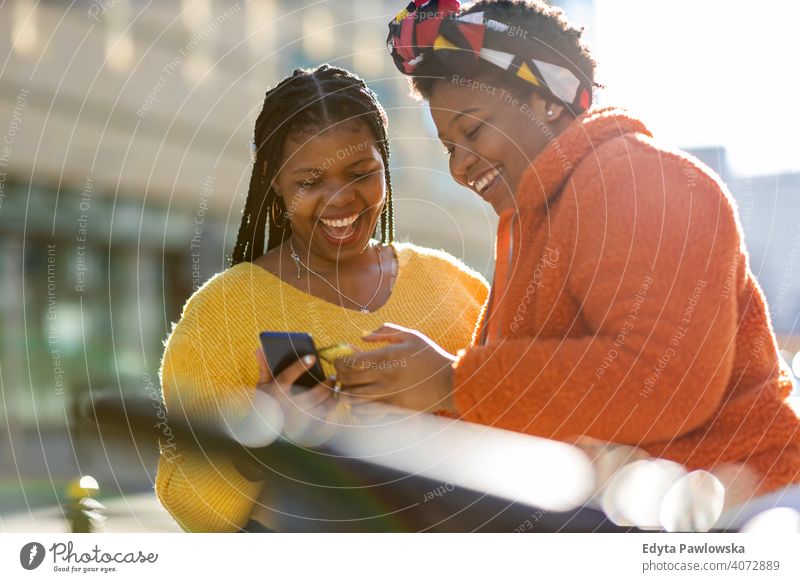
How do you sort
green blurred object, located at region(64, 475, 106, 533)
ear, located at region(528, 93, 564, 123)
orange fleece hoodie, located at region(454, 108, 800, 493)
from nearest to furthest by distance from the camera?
1. orange fleece hoodie, located at region(454, 108, 800, 493)
2. ear, located at region(528, 93, 564, 123)
3. green blurred object, located at region(64, 475, 106, 533)

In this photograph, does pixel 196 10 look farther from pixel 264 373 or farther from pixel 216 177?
pixel 264 373

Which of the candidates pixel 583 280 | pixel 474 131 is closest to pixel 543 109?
pixel 474 131

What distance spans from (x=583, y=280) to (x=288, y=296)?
0.40 metres

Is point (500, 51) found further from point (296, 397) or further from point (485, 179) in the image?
point (296, 397)

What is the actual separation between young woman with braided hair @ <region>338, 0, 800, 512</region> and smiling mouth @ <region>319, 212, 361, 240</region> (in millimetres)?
161

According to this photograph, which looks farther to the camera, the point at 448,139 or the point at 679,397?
the point at 448,139

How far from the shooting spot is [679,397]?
0.72 m

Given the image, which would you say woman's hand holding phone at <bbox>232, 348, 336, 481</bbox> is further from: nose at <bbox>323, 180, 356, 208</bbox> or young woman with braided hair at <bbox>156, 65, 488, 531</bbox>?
nose at <bbox>323, 180, 356, 208</bbox>

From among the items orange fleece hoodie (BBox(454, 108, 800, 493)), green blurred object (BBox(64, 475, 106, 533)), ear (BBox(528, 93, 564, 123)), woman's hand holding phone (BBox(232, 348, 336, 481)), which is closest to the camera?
orange fleece hoodie (BBox(454, 108, 800, 493))

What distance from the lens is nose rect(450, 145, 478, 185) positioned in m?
0.83

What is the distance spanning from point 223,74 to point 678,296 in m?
1.36

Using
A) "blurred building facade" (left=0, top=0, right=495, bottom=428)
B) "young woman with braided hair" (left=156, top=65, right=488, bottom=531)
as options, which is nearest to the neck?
"young woman with braided hair" (left=156, top=65, right=488, bottom=531)

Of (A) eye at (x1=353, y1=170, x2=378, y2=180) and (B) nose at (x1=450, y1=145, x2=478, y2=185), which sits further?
(A) eye at (x1=353, y1=170, x2=378, y2=180)
